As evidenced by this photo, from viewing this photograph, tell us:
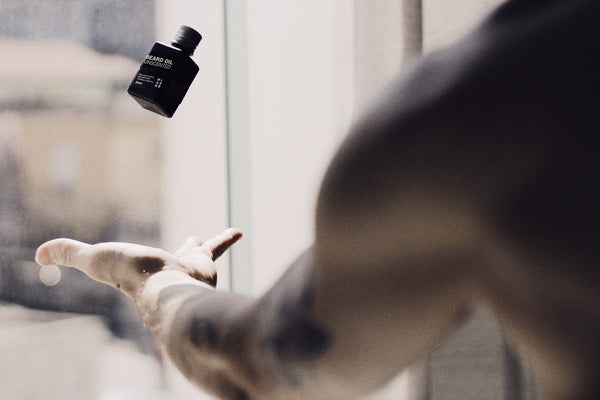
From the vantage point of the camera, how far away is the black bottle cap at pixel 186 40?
0.73 meters

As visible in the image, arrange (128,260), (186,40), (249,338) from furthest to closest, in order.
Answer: (186,40)
(128,260)
(249,338)

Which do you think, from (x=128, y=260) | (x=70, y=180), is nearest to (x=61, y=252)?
(x=128, y=260)

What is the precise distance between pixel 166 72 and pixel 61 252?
0.88ft

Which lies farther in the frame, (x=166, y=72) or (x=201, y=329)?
(x=166, y=72)

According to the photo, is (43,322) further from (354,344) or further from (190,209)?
(354,344)

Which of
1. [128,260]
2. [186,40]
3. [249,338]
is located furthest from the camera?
[186,40]

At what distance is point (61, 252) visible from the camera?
0.60 m

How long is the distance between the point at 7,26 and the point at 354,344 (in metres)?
0.66

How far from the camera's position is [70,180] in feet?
2.64

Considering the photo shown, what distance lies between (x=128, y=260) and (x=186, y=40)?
1.02 feet

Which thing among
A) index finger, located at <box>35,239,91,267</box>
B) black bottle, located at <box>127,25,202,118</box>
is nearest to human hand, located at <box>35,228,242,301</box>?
index finger, located at <box>35,239,91,267</box>

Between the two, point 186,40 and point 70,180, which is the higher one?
point 186,40

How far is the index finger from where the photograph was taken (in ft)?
1.94

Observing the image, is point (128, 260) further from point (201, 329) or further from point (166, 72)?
point (166, 72)
